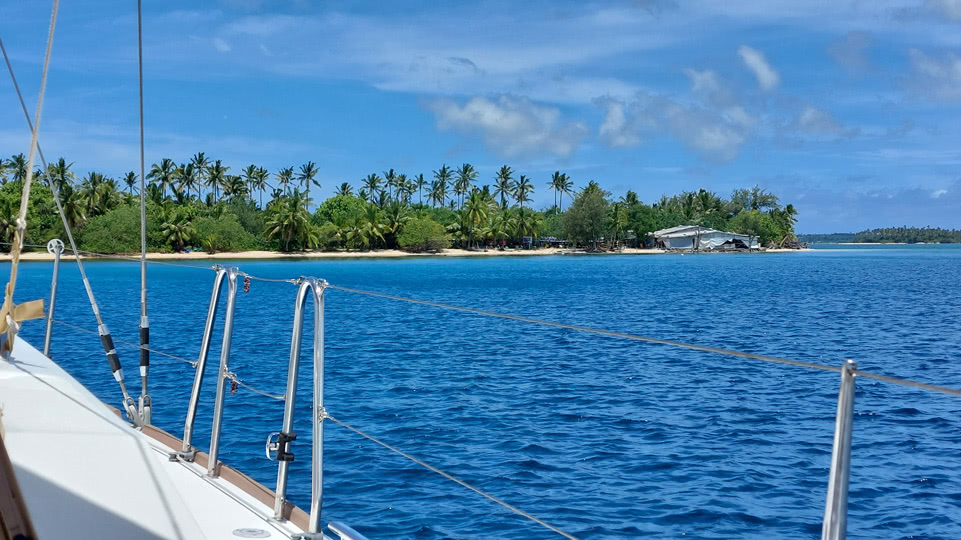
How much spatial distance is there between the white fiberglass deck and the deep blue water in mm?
4033

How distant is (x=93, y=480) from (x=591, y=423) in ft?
31.5

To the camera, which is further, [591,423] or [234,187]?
[234,187]

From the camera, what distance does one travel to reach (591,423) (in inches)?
452

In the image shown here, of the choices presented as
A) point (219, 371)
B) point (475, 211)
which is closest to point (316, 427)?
point (219, 371)

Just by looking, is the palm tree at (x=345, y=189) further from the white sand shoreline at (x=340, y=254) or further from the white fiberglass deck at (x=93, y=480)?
the white fiberglass deck at (x=93, y=480)

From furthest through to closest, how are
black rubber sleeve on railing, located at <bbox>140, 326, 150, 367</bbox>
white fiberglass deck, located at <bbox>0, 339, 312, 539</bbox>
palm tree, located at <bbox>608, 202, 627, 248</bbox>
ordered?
palm tree, located at <bbox>608, 202, 627, 248</bbox> → black rubber sleeve on railing, located at <bbox>140, 326, 150, 367</bbox> → white fiberglass deck, located at <bbox>0, 339, 312, 539</bbox>

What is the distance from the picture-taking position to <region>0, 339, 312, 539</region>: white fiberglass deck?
2209 mm

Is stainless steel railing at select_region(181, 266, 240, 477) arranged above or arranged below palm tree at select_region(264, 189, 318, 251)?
below

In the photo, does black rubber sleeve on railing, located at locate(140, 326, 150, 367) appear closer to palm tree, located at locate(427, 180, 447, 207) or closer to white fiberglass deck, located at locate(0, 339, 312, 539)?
white fiberglass deck, located at locate(0, 339, 312, 539)

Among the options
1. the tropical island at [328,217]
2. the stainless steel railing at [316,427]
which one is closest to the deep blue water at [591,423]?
the stainless steel railing at [316,427]

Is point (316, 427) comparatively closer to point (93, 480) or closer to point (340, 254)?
point (93, 480)

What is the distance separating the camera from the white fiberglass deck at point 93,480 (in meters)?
2.21

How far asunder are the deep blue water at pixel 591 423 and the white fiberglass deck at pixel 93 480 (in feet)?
13.2

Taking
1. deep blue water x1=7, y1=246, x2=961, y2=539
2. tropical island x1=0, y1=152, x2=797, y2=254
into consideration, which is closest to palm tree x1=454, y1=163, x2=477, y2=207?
tropical island x1=0, y1=152, x2=797, y2=254
